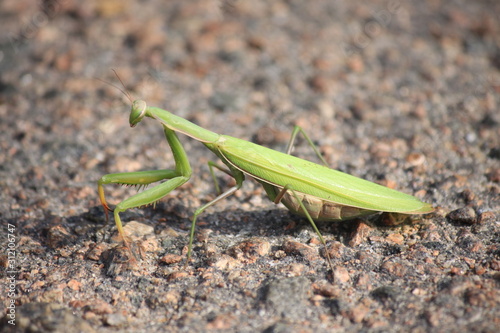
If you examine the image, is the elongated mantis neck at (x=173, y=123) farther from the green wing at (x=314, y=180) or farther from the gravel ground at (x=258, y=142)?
the gravel ground at (x=258, y=142)

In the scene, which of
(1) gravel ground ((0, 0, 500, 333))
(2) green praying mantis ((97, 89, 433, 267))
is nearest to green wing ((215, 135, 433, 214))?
(2) green praying mantis ((97, 89, 433, 267))

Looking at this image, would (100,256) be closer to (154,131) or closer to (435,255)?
(154,131)

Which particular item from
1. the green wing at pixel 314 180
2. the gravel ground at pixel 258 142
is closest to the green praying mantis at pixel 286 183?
the green wing at pixel 314 180

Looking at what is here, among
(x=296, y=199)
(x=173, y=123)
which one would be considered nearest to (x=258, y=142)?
(x=173, y=123)

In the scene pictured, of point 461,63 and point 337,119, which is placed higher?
point 461,63

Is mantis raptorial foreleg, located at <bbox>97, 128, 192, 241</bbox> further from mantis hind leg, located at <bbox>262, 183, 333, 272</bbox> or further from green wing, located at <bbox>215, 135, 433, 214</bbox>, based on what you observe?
mantis hind leg, located at <bbox>262, 183, 333, 272</bbox>

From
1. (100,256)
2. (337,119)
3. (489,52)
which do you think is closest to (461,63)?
(489,52)
